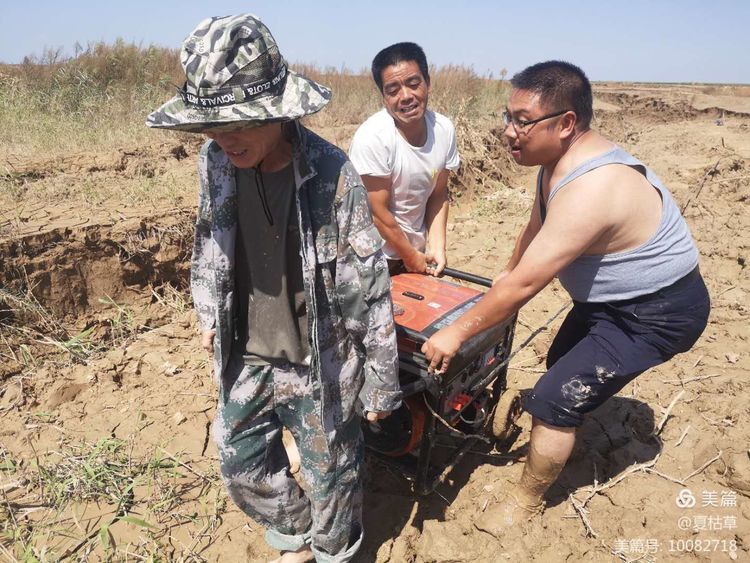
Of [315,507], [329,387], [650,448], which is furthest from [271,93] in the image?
[650,448]

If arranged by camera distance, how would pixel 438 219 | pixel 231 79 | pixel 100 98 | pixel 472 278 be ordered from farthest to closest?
pixel 100 98
pixel 438 219
pixel 472 278
pixel 231 79

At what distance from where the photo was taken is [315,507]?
1.98m

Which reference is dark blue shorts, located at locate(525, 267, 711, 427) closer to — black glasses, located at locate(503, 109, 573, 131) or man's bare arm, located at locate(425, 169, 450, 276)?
black glasses, located at locate(503, 109, 573, 131)

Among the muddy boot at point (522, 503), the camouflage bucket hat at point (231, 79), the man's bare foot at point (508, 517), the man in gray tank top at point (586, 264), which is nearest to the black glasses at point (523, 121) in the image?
the man in gray tank top at point (586, 264)

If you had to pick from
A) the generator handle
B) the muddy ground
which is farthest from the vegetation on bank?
the generator handle

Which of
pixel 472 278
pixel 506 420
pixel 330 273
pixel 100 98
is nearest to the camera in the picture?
pixel 330 273

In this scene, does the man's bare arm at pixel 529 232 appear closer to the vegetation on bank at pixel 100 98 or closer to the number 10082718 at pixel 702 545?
the number 10082718 at pixel 702 545

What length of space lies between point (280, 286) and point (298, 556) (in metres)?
1.26

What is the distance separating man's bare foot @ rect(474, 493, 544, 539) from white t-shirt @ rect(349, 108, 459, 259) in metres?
1.44

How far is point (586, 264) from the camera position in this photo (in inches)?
83.3

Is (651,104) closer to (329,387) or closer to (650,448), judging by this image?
(650,448)

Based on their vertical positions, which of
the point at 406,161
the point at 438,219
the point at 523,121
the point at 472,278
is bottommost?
the point at 472,278

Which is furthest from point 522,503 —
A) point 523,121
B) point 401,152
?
point 401,152

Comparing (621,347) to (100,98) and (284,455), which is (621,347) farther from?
(100,98)
